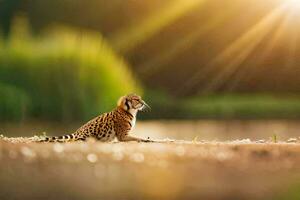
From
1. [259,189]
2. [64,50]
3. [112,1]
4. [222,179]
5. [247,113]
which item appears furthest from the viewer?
[112,1]

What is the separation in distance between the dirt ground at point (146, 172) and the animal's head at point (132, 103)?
1.19 metres

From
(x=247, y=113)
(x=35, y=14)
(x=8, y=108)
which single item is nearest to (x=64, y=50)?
(x=8, y=108)

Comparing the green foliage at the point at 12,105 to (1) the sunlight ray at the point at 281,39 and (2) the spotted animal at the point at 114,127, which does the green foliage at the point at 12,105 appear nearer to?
(2) the spotted animal at the point at 114,127

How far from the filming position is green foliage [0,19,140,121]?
38.9 feet

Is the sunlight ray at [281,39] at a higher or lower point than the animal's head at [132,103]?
higher

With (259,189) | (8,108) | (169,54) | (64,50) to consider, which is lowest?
(259,189)

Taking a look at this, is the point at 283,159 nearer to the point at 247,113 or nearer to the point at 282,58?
the point at 247,113

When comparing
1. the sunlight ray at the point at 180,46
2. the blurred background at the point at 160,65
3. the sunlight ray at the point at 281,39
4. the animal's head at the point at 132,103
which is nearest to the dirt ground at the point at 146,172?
the animal's head at the point at 132,103

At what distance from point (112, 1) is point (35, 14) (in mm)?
2567

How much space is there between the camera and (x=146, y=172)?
5586 millimetres

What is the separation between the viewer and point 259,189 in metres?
4.90

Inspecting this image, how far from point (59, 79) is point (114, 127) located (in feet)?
13.2

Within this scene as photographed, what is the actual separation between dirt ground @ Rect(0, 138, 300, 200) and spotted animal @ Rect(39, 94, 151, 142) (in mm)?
1007

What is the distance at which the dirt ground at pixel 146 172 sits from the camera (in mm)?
4781
